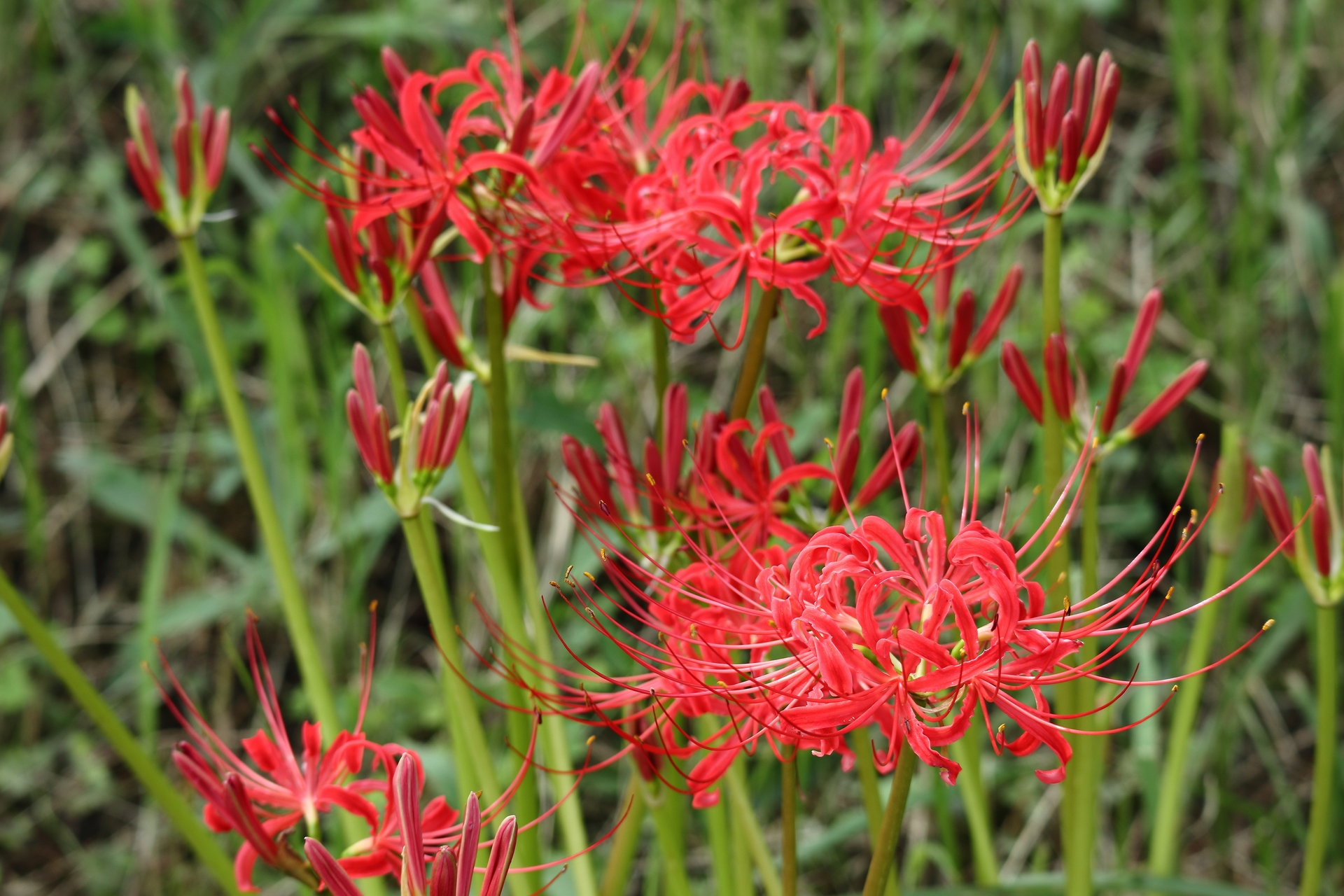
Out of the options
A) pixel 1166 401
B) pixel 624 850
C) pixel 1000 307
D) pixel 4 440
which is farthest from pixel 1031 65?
pixel 4 440

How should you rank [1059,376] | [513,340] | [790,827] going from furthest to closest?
[513,340] → [1059,376] → [790,827]

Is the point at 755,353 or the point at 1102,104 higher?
the point at 1102,104

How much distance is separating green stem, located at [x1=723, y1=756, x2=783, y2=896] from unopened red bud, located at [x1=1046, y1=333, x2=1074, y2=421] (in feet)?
1.42

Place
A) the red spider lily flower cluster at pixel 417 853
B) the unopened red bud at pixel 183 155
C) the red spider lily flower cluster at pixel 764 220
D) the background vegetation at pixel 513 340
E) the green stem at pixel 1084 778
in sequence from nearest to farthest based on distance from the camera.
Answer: the red spider lily flower cluster at pixel 417 853 → the red spider lily flower cluster at pixel 764 220 → the green stem at pixel 1084 778 → the unopened red bud at pixel 183 155 → the background vegetation at pixel 513 340

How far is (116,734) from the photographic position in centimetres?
102

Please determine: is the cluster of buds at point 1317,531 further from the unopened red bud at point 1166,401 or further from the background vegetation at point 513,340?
the background vegetation at point 513,340

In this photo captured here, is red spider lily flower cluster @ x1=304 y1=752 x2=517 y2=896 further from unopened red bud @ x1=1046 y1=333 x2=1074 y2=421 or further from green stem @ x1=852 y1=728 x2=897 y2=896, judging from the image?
unopened red bud @ x1=1046 y1=333 x2=1074 y2=421

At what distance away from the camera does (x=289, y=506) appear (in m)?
1.91

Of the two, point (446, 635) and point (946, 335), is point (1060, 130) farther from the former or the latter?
point (446, 635)

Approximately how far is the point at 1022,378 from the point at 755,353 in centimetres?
25

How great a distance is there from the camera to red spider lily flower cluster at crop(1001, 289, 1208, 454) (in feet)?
3.49

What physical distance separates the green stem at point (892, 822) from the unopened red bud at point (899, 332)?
1.46ft

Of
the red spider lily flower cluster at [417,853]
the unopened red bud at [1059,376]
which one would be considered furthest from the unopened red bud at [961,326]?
the red spider lily flower cluster at [417,853]

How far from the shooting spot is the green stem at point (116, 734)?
987mm
